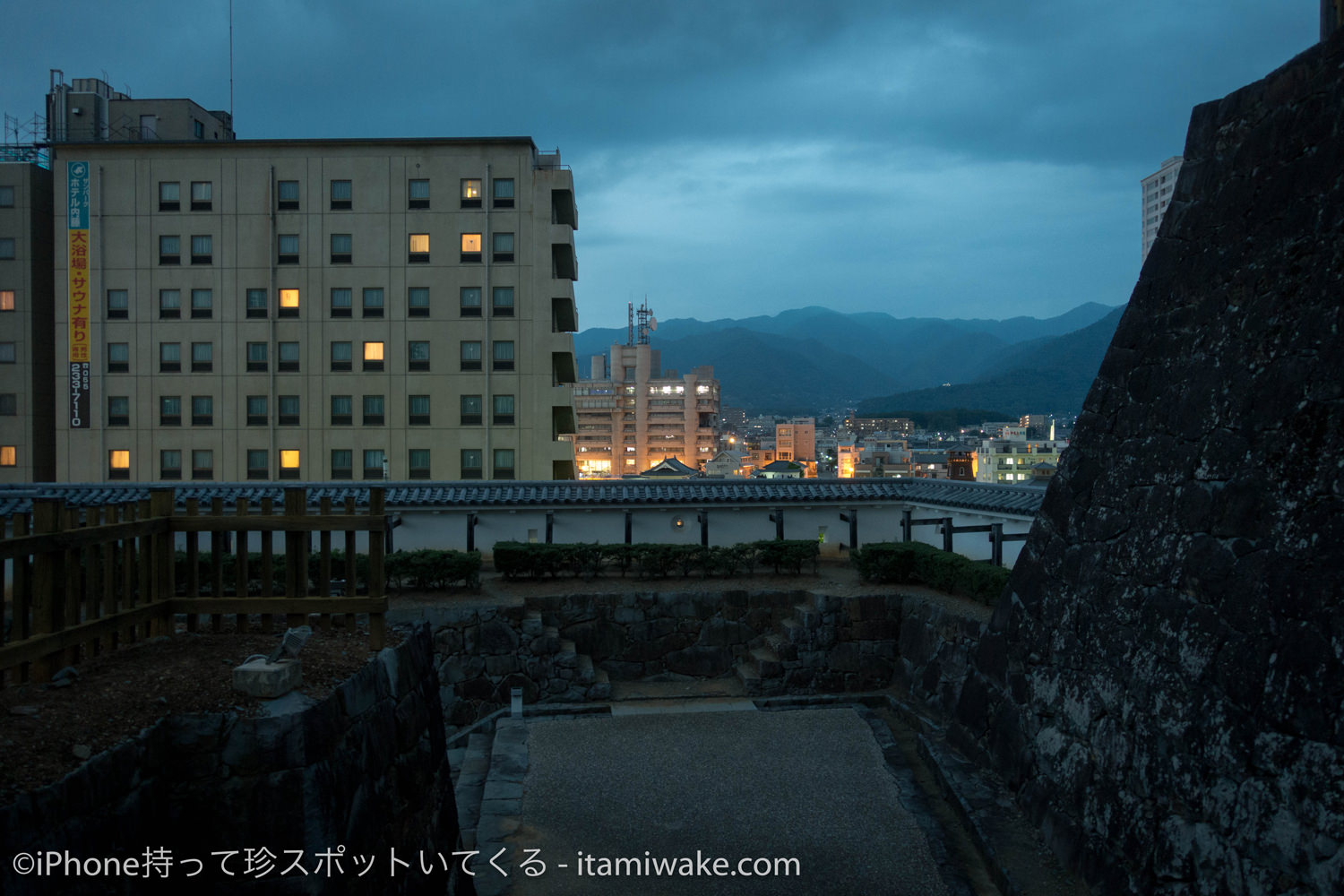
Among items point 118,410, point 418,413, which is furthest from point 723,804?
point 118,410

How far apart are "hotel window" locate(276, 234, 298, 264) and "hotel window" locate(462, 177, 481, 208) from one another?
687cm

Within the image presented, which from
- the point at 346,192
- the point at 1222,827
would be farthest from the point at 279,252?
the point at 1222,827

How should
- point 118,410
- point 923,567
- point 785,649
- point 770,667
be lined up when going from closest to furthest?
point 770,667, point 785,649, point 923,567, point 118,410

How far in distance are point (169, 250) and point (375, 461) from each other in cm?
1163

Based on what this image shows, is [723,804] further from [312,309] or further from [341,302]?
[312,309]

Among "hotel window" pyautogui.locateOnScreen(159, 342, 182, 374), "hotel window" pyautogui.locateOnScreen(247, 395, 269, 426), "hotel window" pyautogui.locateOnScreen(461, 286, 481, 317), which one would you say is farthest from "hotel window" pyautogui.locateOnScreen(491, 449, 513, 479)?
"hotel window" pyautogui.locateOnScreen(159, 342, 182, 374)

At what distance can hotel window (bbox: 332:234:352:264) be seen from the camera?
3284 centimetres

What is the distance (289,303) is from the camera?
109ft

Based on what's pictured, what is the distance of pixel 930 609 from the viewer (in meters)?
15.7

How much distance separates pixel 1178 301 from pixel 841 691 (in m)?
10.3

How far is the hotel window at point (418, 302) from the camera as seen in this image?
33094 mm

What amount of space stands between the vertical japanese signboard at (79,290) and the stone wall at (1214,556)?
3637cm

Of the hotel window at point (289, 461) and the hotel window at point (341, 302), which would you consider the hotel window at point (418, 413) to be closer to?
the hotel window at point (341, 302)

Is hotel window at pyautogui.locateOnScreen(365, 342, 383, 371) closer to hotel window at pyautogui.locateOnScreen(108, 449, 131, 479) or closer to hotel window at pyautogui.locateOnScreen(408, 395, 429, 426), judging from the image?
hotel window at pyautogui.locateOnScreen(408, 395, 429, 426)
